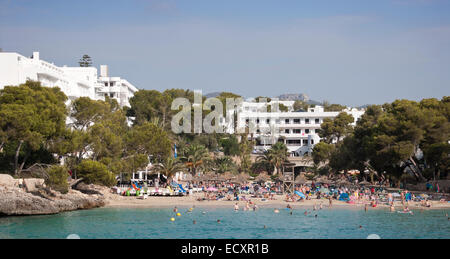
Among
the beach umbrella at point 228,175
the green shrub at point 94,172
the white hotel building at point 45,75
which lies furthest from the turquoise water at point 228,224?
the beach umbrella at point 228,175

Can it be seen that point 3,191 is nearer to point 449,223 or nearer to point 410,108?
point 449,223

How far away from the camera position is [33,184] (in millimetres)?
35375

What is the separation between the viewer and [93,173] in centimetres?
3769

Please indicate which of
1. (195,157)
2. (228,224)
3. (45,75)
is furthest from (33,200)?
(195,157)

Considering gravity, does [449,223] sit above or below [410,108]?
Answer: below

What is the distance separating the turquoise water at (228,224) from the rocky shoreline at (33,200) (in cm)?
75

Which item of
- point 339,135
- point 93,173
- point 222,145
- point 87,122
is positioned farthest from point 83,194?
point 339,135

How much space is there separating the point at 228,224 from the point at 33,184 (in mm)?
13962

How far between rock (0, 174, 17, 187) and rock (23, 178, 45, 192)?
2.60ft

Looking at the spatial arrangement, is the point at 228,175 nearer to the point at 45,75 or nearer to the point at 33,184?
the point at 45,75
